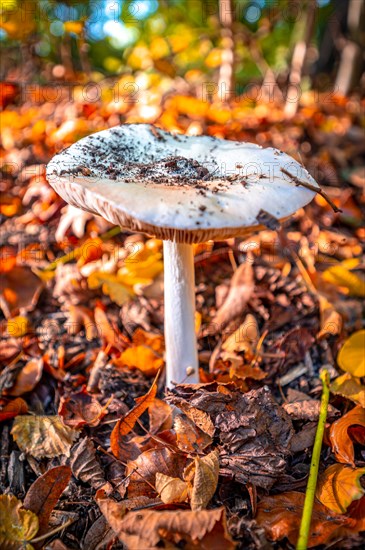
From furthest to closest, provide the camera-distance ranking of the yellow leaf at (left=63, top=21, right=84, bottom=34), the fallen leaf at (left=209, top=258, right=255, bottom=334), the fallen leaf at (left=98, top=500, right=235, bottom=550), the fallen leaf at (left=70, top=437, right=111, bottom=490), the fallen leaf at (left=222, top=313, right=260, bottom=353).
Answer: the yellow leaf at (left=63, top=21, right=84, bottom=34) → the fallen leaf at (left=209, top=258, right=255, bottom=334) → the fallen leaf at (left=222, top=313, right=260, bottom=353) → the fallen leaf at (left=70, top=437, right=111, bottom=490) → the fallen leaf at (left=98, top=500, right=235, bottom=550)

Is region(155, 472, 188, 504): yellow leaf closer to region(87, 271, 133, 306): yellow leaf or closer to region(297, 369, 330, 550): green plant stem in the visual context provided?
region(297, 369, 330, 550): green plant stem

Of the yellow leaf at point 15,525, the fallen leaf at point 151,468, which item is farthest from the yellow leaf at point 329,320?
the yellow leaf at point 15,525

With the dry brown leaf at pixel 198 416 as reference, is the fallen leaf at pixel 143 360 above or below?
below

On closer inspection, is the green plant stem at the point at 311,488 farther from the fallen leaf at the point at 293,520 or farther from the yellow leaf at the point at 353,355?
the yellow leaf at the point at 353,355

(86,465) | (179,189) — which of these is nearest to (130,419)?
(86,465)

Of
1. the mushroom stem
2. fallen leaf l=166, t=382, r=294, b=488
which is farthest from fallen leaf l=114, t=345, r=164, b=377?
fallen leaf l=166, t=382, r=294, b=488

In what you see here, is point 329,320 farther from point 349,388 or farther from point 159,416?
point 159,416

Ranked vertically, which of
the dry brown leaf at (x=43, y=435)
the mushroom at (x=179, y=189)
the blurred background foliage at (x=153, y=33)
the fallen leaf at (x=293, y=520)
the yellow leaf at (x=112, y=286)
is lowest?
the dry brown leaf at (x=43, y=435)
